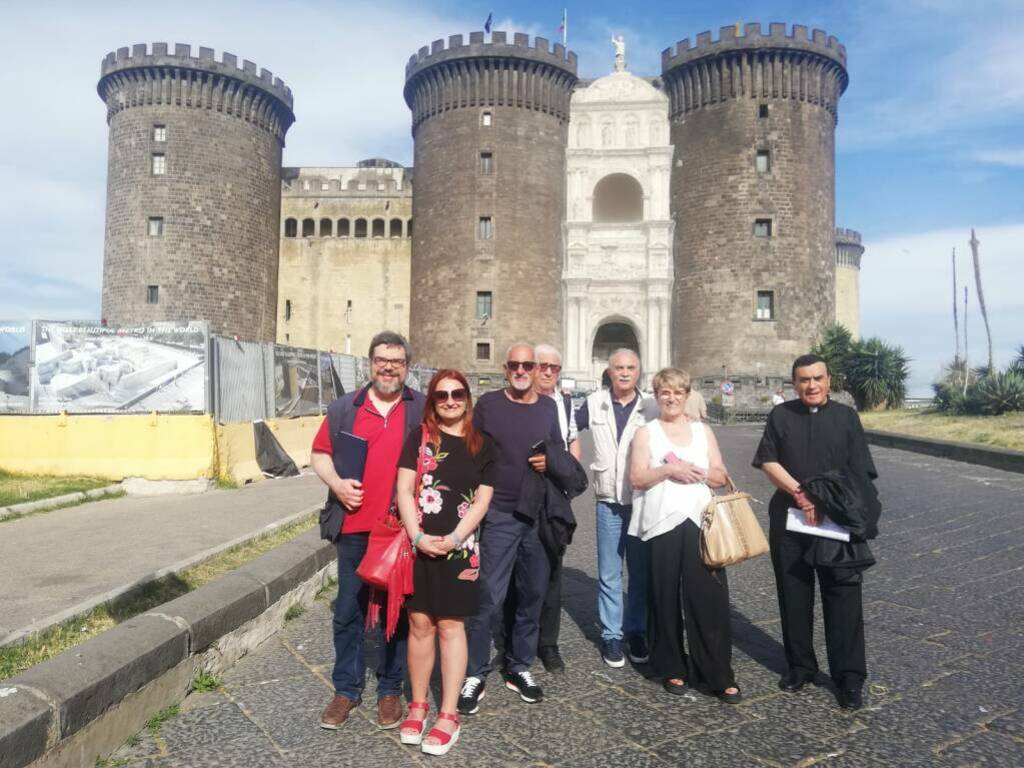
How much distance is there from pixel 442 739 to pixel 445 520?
81 centimetres

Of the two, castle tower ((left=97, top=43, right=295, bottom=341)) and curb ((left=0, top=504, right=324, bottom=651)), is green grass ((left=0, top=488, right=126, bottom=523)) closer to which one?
curb ((left=0, top=504, right=324, bottom=651))

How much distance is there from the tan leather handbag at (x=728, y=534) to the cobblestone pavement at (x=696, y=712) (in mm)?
627

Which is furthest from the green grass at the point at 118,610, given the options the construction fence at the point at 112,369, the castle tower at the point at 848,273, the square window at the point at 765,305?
the castle tower at the point at 848,273

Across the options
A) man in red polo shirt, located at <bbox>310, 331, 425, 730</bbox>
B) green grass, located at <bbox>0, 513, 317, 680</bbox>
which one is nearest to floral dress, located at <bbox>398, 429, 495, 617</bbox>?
man in red polo shirt, located at <bbox>310, 331, 425, 730</bbox>

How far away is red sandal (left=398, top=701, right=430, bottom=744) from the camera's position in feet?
10.3

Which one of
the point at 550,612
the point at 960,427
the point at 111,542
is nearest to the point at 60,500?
the point at 111,542

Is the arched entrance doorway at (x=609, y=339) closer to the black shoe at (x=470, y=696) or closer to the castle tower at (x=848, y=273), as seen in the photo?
the castle tower at (x=848, y=273)

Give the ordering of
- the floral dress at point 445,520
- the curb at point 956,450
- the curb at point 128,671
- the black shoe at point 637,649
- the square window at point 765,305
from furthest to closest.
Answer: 1. the square window at point 765,305
2. the curb at point 956,450
3. the black shoe at point 637,649
4. the floral dress at point 445,520
5. the curb at point 128,671

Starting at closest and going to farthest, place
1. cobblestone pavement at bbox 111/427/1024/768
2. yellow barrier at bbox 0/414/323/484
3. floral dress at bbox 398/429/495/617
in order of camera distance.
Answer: cobblestone pavement at bbox 111/427/1024/768 → floral dress at bbox 398/429/495/617 → yellow barrier at bbox 0/414/323/484

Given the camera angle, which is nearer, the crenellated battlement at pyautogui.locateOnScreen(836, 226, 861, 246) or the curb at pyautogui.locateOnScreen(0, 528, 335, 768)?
the curb at pyautogui.locateOnScreen(0, 528, 335, 768)

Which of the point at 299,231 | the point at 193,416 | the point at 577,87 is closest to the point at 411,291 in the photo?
the point at 299,231

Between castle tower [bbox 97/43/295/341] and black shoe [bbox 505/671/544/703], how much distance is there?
30.7 metres

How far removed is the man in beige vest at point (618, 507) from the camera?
4168 millimetres

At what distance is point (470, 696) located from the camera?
350 cm
